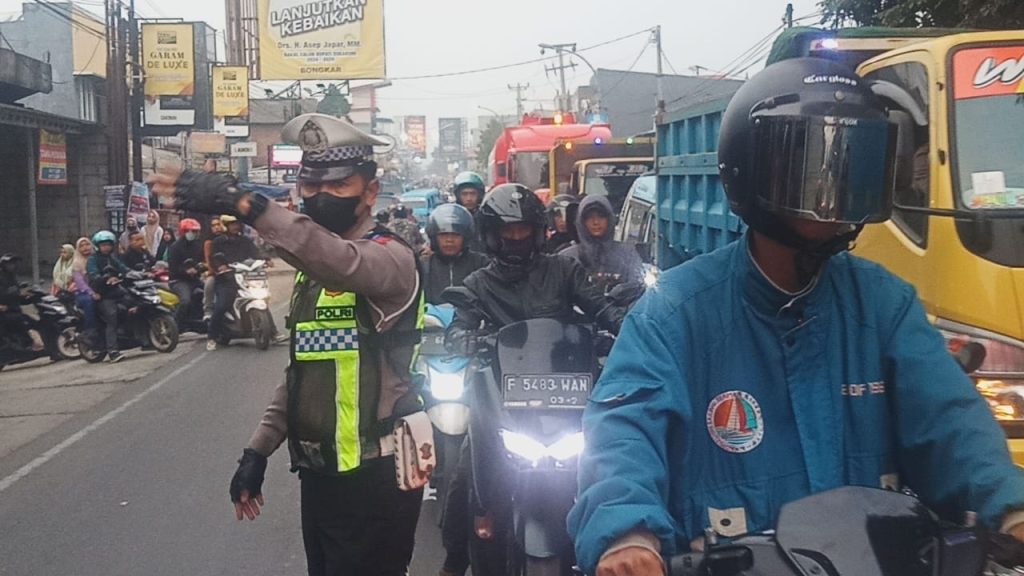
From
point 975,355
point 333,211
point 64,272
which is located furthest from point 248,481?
point 64,272

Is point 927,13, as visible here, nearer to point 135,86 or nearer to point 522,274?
point 522,274

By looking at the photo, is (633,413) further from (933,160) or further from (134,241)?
(134,241)

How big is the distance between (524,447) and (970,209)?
6.97ft

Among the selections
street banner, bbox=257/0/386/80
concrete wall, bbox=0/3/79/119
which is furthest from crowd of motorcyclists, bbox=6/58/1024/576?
concrete wall, bbox=0/3/79/119

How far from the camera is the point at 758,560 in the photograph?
1.67 meters

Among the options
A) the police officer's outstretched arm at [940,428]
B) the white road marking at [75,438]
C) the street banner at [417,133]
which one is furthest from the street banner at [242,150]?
the street banner at [417,133]

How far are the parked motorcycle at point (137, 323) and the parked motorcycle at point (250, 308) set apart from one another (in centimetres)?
74

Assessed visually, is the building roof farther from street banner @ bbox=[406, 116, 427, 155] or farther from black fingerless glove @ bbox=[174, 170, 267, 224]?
street banner @ bbox=[406, 116, 427, 155]

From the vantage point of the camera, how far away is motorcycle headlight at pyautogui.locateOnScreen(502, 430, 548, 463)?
3785 millimetres

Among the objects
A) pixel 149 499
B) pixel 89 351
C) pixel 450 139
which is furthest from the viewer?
pixel 450 139

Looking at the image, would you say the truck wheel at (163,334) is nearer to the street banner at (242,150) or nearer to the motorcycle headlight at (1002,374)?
the motorcycle headlight at (1002,374)

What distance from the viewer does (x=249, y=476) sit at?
3.47 m

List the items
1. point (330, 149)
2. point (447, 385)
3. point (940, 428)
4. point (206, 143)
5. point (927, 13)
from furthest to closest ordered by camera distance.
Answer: point (206, 143)
point (927, 13)
point (447, 385)
point (330, 149)
point (940, 428)

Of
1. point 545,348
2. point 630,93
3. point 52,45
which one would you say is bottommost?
point 545,348
